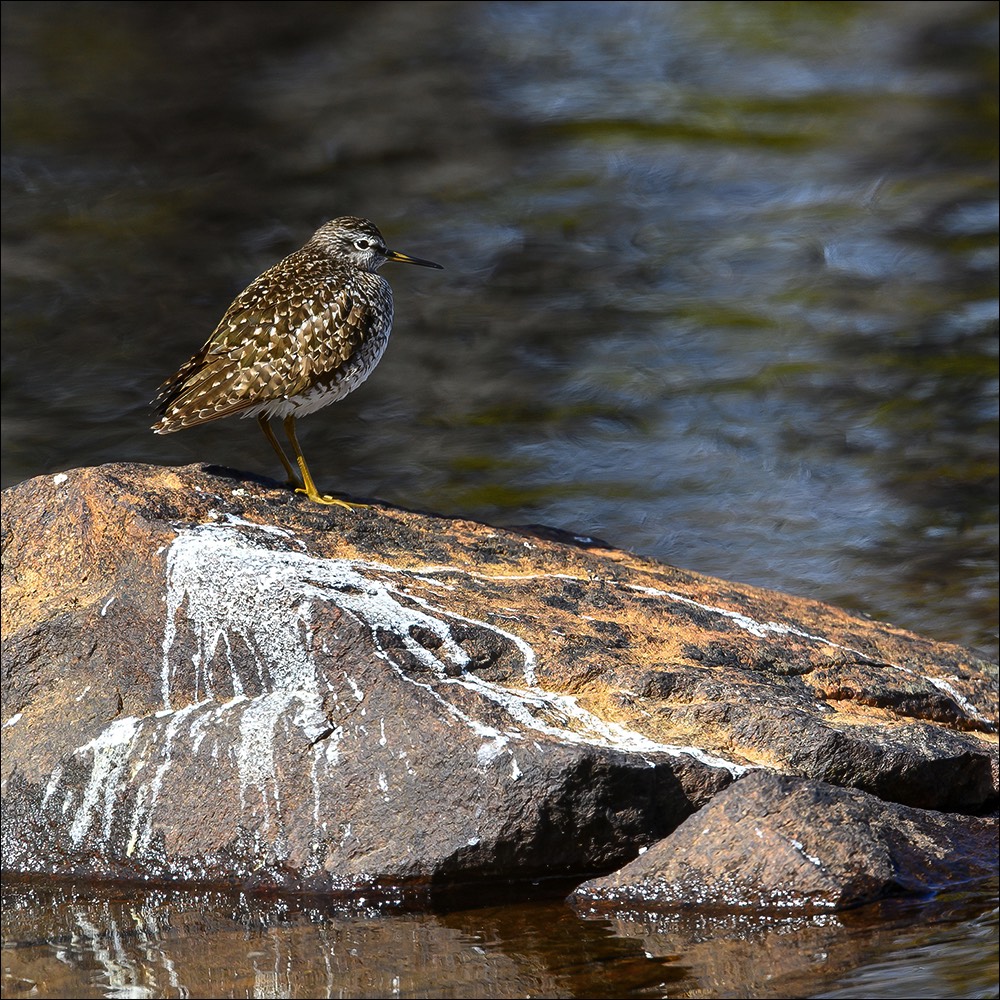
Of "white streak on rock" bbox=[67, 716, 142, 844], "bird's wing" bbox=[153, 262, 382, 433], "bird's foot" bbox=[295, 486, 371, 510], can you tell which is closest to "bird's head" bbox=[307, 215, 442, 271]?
"bird's wing" bbox=[153, 262, 382, 433]

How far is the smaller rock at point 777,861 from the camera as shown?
4.96 m

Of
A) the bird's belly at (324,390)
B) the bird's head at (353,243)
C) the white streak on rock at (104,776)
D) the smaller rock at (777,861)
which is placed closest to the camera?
the smaller rock at (777,861)

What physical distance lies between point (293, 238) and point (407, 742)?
386 inches

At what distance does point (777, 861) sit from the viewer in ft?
16.3

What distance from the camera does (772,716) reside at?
5566mm

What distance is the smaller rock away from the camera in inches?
195

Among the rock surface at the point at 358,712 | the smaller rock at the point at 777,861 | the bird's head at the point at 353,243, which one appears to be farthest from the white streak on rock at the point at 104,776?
the bird's head at the point at 353,243

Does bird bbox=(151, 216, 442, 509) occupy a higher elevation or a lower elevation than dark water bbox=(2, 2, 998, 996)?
lower

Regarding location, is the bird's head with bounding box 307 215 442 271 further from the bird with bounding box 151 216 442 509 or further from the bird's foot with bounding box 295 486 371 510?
the bird's foot with bounding box 295 486 371 510

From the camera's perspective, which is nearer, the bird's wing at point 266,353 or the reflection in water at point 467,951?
the reflection in water at point 467,951

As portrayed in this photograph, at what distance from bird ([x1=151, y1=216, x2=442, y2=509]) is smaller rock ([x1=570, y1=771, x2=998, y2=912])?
7.75 feet

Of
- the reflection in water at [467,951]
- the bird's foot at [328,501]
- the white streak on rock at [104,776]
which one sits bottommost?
the reflection in water at [467,951]

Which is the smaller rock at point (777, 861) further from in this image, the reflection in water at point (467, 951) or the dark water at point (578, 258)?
the dark water at point (578, 258)

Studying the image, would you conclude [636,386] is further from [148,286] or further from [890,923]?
[890,923]
